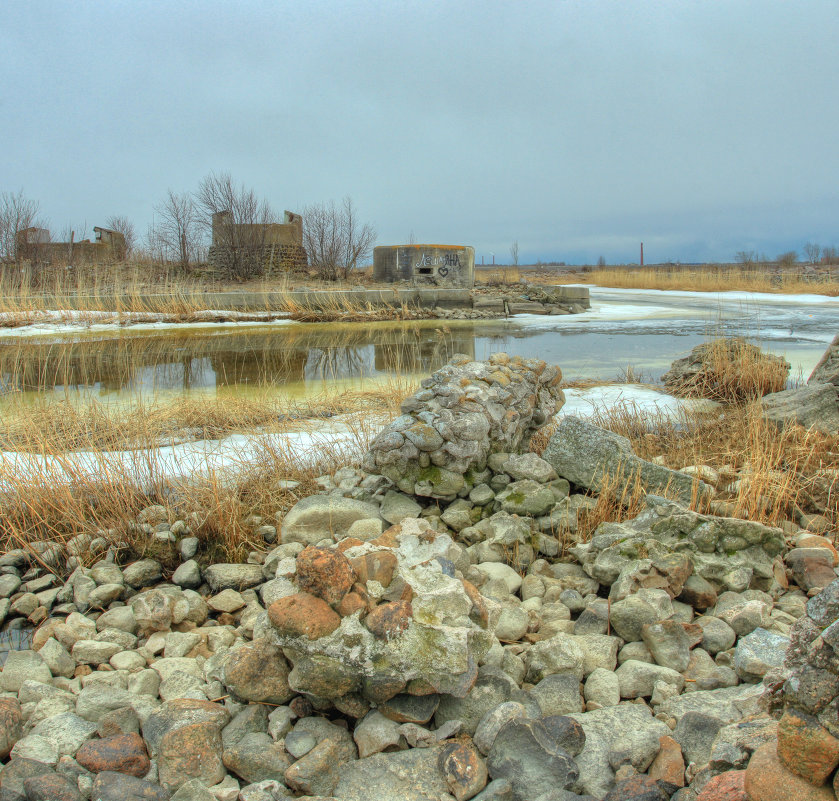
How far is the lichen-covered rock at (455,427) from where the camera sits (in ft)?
11.1

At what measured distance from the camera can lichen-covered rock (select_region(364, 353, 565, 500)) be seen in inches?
133

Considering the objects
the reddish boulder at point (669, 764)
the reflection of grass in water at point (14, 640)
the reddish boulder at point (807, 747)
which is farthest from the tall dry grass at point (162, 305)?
the reddish boulder at point (807, 747)

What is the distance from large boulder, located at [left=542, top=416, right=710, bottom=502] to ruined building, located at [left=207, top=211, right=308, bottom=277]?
2114cm

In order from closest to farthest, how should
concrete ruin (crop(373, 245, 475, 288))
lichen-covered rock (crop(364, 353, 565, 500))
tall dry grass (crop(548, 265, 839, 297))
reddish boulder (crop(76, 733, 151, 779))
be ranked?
reddish boulder (crop(76, 733, 151, 779)) → lichen-covered rock (crop(364, 353, 565, 500)) → concrete ruin (crop(373, 245, 475, 288)) → tall dry grass (crop(548, 265, 839, 297))

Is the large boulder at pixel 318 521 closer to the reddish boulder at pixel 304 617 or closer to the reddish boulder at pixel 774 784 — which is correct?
the reddish boulder at pixel 304 617

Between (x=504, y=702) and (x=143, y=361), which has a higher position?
(x=143, y=361)

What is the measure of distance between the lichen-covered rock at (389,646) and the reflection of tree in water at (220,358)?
5473 mm

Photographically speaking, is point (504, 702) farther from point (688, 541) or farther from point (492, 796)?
point (688, 541)

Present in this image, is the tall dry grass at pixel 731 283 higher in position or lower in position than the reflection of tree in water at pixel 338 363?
higher

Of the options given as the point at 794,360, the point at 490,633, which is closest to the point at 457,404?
the point at 490,633

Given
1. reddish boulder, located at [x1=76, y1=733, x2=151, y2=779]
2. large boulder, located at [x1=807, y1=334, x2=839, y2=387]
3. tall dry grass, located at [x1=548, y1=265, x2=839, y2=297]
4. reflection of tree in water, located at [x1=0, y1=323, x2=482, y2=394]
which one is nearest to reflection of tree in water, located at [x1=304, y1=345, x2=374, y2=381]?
reflection of tree in water, located at [x1=0, y1=323, x2=482, y2=394]

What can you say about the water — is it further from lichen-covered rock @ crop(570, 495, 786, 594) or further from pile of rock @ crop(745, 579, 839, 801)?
pile of rock @ crop(745, 579, 839, 801)

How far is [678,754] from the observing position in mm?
1619

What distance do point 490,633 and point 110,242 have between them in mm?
27451
